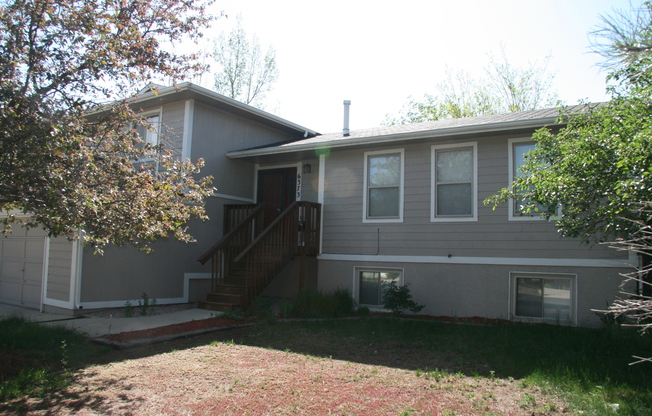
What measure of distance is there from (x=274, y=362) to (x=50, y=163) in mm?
3323

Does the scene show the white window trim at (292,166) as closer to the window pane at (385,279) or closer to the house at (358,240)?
the house at (358,240)

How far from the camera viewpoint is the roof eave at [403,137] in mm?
8376

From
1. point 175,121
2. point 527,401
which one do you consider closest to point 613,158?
point 527,401

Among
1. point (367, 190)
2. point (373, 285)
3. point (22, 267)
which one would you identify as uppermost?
point (367, 190)

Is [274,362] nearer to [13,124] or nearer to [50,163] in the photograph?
[50,163]

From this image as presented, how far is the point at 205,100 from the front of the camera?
11.4 m

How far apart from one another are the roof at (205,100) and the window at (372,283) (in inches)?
198

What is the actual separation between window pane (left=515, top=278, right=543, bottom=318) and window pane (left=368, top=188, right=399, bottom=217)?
2783 millimetres

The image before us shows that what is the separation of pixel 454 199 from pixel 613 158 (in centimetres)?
434

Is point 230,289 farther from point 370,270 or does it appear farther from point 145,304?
point 370,270

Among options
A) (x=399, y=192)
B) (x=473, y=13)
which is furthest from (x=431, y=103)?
(x=399, y=192)

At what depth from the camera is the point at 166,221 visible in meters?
6.39

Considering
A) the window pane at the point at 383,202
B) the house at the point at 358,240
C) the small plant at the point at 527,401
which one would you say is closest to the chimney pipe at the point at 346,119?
the house at the point at 358,240

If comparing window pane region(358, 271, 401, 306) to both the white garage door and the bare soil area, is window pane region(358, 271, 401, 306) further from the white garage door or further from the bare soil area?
the white garage door
